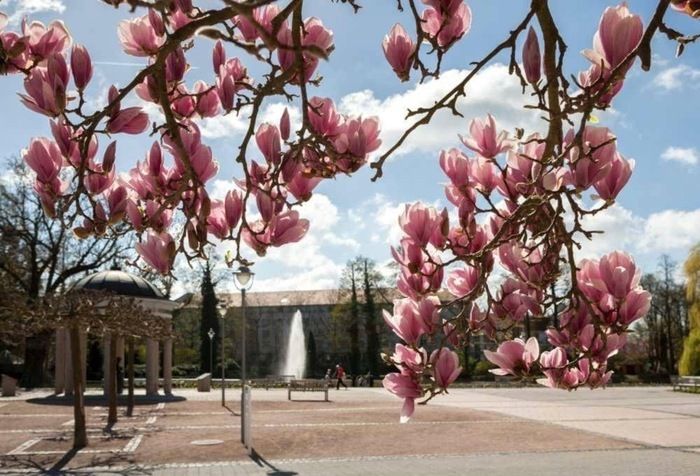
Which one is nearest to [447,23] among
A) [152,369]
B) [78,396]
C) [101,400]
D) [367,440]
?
[78,396]

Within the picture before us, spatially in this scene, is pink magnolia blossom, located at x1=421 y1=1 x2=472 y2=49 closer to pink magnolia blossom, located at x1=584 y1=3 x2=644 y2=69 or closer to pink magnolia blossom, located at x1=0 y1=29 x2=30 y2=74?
pink magnolia blossom, located at x1=584 y1=3 x2=644 y2=69

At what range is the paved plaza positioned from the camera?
12.9m

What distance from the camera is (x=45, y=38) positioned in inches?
106

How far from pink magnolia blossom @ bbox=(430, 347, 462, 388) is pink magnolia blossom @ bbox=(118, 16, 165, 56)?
62.3 inches

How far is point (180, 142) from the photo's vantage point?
267 cm

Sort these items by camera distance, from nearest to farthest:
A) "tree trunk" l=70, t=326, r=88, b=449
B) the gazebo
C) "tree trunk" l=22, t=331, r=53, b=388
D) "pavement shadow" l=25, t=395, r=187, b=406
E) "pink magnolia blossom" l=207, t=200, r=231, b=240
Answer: "pink magnolia blossom" l=207, t=200, r=231, b=240
"tree trunk" l=70, t=326, r=88, b=449
"pavement shadow" l=25, t=395, r=187, b=406
the gazebo
"tree trunk" l=22, t=331, r=53, b=388

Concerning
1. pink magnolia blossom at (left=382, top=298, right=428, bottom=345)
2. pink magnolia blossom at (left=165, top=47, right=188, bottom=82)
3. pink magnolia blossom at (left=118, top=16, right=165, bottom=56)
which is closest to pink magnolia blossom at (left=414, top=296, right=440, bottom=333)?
pink magnolia blossom at (left=382, top=298, right=428, bottom=345)

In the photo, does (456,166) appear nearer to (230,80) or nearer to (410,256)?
(410,256)

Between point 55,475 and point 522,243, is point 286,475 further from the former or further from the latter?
point 522,243

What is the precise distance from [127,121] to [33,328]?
1264 cm

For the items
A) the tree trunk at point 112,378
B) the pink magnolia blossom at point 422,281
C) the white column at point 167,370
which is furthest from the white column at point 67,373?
the pink magnolia blossom at point 422,281

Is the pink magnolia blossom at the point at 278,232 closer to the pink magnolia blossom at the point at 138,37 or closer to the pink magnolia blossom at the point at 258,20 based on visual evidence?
the pink magnolia blossom at the point at 258,20

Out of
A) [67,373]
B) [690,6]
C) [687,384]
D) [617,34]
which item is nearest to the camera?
[690,6]

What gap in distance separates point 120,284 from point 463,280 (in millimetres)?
30063
